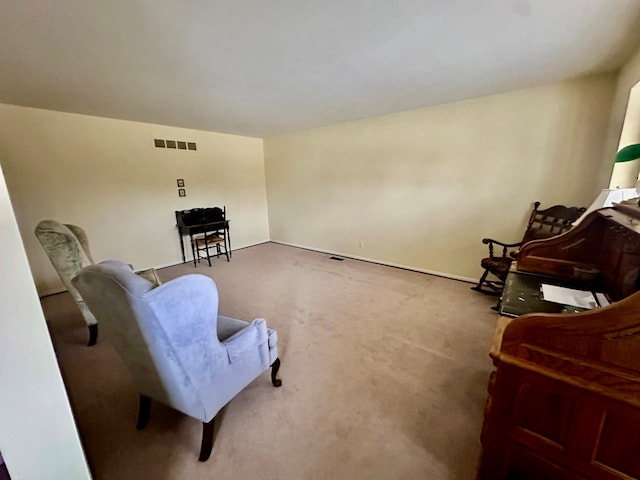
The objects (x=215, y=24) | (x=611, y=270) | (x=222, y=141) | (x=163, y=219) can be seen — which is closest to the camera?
(x=611, y=270)

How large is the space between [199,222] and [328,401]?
13.1 ft

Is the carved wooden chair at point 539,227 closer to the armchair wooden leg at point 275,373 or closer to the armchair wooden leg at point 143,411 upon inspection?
the armchair wooden leg at point 275,373

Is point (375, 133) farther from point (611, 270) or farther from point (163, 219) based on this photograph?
point (163, 219)

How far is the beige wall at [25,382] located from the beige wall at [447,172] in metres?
3.92

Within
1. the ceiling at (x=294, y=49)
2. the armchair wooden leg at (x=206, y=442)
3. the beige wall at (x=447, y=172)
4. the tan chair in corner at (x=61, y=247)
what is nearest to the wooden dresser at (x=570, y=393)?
the armchair wooden leg at (x=206, y=442)

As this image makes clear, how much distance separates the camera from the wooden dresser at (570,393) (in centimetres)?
75

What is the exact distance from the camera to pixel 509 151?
308cm

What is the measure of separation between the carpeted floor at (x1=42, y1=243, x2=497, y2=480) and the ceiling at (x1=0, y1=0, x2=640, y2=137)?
1860mm

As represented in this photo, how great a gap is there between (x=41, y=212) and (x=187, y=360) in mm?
3803

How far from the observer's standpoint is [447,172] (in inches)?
139

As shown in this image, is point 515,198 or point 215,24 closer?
point 215,24

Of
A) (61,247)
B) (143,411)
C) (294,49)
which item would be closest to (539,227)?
(294,49)

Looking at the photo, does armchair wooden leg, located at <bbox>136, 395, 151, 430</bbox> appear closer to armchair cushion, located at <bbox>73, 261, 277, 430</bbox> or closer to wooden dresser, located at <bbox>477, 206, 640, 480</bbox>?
armchair cushion, located at <bbox>73, 261, 277, 430</bbox>

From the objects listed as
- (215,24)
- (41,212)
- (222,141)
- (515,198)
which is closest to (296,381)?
(215,24)
